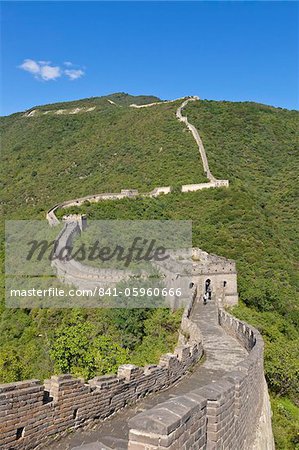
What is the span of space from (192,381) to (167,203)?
35119mm

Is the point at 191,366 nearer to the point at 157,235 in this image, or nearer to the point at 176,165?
the point at 157,235

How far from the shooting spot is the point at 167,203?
45.9 m

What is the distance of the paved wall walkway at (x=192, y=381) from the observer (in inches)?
254

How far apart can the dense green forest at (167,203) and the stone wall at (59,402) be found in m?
3.60

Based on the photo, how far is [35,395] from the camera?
616 centimetres

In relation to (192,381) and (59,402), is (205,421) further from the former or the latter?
(192,381)

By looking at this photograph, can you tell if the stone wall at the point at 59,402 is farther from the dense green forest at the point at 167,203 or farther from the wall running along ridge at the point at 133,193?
the wall running along ridge at the point at 133,193

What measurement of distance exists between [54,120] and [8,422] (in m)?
101

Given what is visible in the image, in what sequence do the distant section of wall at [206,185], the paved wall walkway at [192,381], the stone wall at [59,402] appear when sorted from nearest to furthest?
the stone wall at [59,402] < the paved wall walkway at [192,381] < the distant section of wall at [206,185]

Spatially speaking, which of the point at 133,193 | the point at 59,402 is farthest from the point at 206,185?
the point at 59,402

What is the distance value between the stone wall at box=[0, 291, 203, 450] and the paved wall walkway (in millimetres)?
168

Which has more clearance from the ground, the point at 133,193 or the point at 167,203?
the point at 133,193

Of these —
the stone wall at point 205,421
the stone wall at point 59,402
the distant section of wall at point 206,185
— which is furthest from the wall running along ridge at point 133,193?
the stone wall at point 205,421

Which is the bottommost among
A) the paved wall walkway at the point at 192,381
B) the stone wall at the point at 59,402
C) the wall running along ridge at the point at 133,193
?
the paved wall walkway at the point at 192,381
